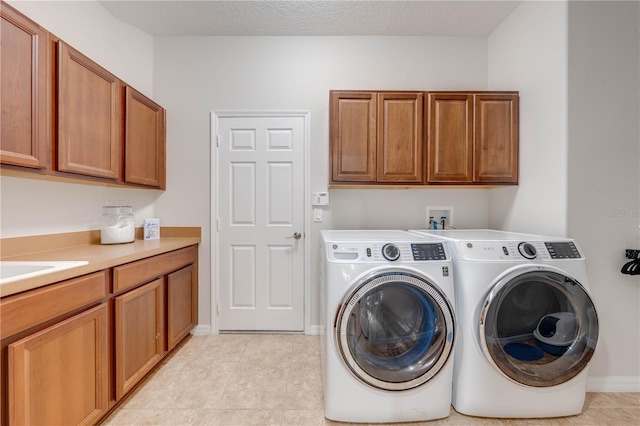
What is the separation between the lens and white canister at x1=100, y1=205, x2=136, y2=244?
2.09m

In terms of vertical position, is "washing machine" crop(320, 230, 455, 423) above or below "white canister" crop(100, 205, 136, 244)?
below

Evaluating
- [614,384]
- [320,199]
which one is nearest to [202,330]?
[320,199]

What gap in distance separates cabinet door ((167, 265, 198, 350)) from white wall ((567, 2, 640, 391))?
2760 mm

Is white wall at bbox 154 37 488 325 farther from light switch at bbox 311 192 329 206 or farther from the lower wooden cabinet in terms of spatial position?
the lower wooden cabinet

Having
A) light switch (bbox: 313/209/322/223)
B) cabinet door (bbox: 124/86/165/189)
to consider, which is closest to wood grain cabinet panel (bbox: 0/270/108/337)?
cabinet door (bbox: 124/86/165/189)

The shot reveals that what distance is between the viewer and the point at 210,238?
8.65ft

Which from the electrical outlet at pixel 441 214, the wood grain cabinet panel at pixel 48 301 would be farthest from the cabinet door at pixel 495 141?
the wood grain cabinet panel at pixel 48 301

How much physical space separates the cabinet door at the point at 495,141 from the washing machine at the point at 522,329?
0.79 metres

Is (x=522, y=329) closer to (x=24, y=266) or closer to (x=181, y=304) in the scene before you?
(x=181, y=304)

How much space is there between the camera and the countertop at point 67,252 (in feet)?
3.76

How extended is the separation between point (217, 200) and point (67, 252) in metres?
1.12

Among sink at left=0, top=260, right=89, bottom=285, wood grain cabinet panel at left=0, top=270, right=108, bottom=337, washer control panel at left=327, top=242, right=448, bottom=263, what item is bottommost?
wood grain cabinet panel at left=0, top=270, right=108, bottom=337

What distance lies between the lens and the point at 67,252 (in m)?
1.77

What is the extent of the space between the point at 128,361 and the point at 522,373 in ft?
7.22
